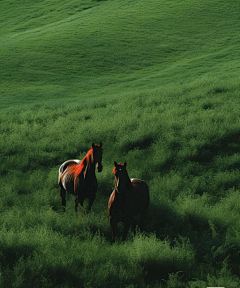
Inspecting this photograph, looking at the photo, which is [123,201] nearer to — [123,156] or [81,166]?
[81,166]

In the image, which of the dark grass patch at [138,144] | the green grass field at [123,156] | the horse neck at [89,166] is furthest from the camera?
the dark grass patch at [138,144]

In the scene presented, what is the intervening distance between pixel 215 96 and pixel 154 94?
3.58 m

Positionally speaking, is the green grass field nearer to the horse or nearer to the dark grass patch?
the dark grass patch

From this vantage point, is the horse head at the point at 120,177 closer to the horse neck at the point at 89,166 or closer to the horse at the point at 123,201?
the horse at the point at 123,201

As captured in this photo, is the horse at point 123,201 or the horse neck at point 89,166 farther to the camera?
the horse neck at point 89,166

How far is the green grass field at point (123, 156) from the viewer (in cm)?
620

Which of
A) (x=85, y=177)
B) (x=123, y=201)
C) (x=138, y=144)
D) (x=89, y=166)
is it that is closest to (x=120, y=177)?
(x=123, y=201)

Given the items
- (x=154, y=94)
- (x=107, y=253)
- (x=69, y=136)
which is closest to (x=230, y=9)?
(x=154, y=94)

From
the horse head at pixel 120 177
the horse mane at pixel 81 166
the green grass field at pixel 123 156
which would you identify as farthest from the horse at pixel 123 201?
the horse mane at pixel 81 166

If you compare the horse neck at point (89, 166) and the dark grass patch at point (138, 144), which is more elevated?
the horse neck at point (89, 166)

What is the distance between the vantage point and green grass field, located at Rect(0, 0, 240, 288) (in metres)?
6.20

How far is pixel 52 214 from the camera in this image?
26.9 ft

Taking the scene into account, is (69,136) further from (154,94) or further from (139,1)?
(139,1)

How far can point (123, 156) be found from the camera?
12.3m
